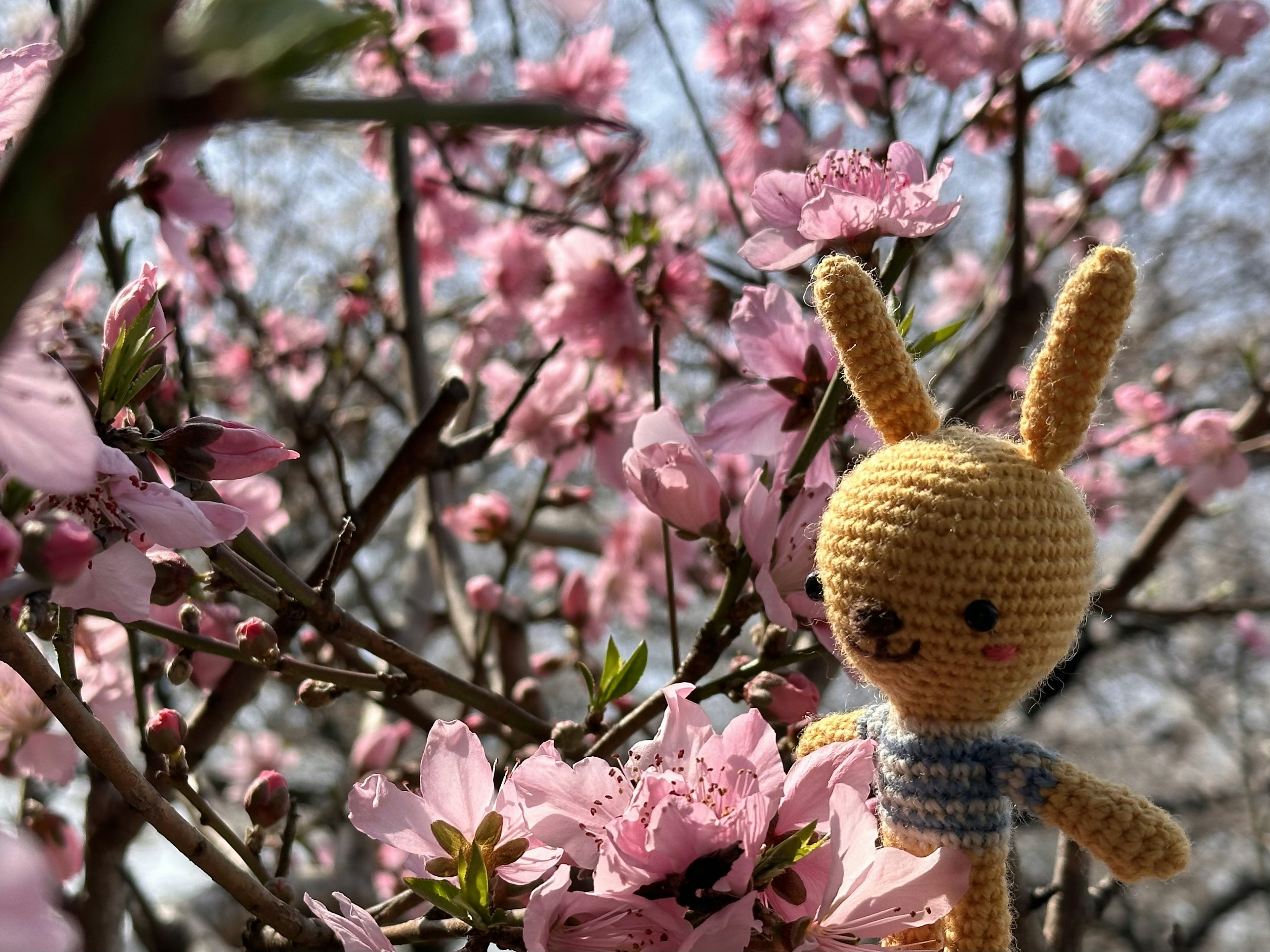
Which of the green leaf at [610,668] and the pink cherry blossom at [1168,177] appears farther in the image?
the pink cherry blossom at [1168,177]

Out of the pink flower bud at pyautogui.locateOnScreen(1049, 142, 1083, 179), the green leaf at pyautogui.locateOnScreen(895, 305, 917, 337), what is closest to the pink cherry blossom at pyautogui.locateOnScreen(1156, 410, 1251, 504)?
the pink flower bud at pyautogui.locateOnScreen(1049, 142, 1083, 179)

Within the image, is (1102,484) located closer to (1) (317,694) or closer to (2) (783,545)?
(2) (783,545)

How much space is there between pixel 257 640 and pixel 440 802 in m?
0.17

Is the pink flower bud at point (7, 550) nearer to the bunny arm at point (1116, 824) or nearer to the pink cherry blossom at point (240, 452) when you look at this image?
the pink cherry blossom at point (240, 452)

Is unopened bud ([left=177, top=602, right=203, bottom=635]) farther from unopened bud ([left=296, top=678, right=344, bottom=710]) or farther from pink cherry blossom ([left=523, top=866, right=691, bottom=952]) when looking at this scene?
pink cherry blossom ([left=523, top=866, right=691, bottom=952])

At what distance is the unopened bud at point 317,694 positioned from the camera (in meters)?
0.69

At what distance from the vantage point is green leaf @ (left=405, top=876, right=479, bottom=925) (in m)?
0.52

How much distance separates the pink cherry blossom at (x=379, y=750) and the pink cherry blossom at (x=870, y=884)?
2.84 feet

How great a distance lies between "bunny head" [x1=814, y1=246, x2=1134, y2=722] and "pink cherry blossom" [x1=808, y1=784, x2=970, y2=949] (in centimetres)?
8

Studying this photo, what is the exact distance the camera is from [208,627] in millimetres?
868

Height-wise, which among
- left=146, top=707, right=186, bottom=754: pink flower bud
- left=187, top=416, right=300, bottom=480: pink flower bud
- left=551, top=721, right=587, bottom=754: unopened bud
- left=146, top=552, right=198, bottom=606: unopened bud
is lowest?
left=551, top=721, right=587, bottom=754: unopened bud

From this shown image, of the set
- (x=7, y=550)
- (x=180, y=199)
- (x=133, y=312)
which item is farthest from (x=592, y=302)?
(x=7, y=550)

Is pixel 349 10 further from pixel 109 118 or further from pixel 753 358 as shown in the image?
pixel 753 358

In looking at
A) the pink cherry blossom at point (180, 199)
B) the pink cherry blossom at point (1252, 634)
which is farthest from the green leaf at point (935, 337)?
the pink cherry blossom at point (1252, 634)
